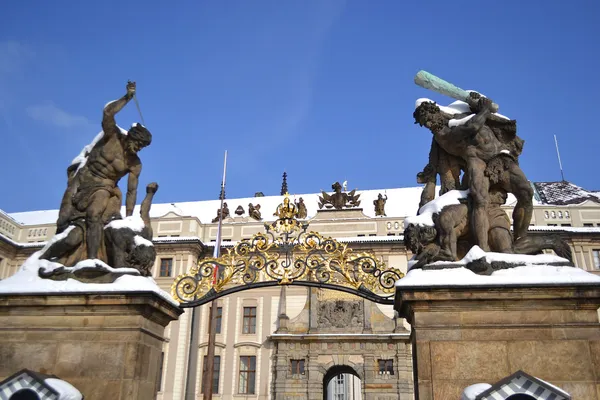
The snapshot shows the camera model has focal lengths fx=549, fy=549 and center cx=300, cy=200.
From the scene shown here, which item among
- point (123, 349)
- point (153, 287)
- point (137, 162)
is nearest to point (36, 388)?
point (123, 349)

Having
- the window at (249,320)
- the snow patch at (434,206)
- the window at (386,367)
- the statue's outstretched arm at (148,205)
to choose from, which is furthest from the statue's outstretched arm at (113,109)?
the window at (249,320)

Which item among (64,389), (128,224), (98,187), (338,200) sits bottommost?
(64,389)

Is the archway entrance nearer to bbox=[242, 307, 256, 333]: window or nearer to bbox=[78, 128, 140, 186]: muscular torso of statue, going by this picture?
bbox=[242, 307, 256, 333]: window

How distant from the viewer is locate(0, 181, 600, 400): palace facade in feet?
97.5

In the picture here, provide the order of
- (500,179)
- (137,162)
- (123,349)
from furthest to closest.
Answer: (137,162)
(500,179)
(123,349)

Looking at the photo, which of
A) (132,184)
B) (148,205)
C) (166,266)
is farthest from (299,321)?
(132,184)

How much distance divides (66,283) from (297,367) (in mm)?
25384

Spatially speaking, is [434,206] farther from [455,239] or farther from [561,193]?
[561,193]

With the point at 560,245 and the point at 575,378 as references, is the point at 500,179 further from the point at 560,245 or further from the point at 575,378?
the point at 575,378

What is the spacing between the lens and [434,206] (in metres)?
6.69

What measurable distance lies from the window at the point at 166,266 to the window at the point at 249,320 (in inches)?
199

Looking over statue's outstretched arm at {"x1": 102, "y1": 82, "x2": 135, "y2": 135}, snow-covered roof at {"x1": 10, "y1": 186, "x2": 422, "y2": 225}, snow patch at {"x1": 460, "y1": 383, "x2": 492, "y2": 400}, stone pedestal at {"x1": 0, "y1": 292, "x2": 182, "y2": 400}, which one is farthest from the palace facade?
snow patch at {"x1": 460, "y1": 383, "x2": 492, "y2": 400}

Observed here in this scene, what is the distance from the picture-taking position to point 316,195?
42844 millimetres

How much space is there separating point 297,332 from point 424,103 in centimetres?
2552
